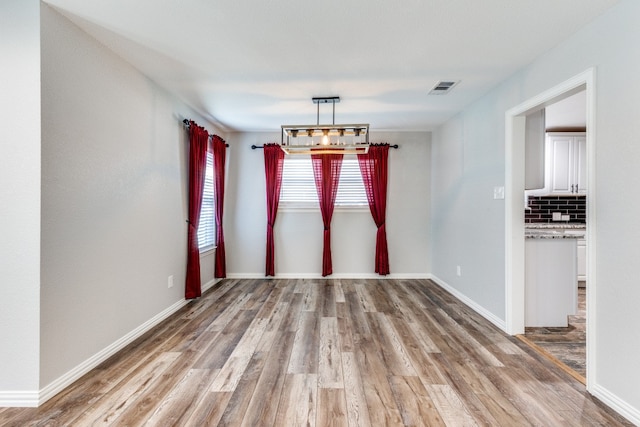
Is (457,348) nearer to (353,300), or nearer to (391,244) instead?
(353,300)

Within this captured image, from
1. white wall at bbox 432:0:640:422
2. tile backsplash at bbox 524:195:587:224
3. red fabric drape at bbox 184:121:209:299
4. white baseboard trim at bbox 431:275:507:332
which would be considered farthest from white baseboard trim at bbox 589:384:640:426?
red fabric drape at bbox 184:121:209:299

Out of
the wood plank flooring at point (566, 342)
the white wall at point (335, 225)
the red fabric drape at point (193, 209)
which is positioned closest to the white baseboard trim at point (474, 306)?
the wood plank flooring at point (566, 342)

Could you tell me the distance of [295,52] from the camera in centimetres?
241

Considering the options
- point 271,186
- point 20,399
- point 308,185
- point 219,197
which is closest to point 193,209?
point 219,197

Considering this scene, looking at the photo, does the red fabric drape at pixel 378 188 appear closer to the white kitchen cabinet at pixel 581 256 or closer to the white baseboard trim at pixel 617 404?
the white kitchen cabinet at pixel 581 256

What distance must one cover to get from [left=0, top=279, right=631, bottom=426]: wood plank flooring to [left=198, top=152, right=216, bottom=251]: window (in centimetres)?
126

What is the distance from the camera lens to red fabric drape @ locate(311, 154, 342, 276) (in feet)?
16.2

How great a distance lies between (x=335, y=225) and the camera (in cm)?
509

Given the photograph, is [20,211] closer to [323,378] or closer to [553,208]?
[323,378]

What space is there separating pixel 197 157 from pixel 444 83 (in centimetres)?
298

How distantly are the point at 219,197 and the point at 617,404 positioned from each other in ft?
15.3

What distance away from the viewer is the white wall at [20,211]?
6.03 ft

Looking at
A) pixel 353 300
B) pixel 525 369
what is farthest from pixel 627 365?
pixel 353 300

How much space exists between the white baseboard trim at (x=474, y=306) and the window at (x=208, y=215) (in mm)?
3614
